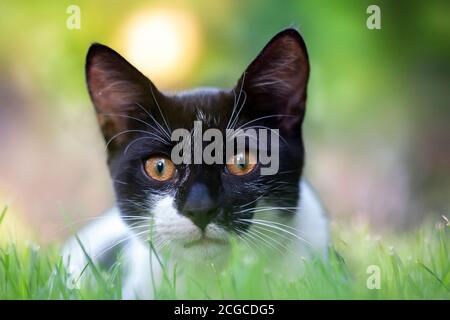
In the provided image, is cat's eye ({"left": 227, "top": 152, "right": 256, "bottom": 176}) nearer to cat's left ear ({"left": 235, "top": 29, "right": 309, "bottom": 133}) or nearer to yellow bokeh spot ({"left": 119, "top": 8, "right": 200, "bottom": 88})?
cat's left ear ({"left": 235, "top": 29, "right": 309, "bottom": 133})

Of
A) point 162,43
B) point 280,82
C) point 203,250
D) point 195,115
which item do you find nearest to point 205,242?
point 203,250

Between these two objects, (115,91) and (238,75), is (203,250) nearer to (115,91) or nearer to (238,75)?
(115,91)

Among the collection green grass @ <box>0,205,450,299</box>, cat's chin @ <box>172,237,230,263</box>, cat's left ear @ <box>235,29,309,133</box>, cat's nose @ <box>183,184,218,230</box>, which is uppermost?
cat's left ear @ <box>235,29,309,133</box>

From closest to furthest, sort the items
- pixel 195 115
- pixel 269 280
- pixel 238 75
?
pixel 269 280, pixel 195 115, pixel 238 75

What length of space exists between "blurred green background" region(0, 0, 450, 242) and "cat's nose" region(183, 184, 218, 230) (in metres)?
0.71

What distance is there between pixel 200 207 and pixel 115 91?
1.60 ft

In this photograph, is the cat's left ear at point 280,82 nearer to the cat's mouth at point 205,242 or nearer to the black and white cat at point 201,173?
the black and white cat at point 201,173

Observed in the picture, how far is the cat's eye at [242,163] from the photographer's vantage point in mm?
1688

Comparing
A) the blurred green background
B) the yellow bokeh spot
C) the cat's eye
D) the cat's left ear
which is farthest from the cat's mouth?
the yellow bokeh spot

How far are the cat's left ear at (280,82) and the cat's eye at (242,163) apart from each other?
0.16 metres

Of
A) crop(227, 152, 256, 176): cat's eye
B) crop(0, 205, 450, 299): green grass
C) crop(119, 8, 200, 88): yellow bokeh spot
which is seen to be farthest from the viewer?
crop(119, 8, 200, 88): yellow bokeh spot

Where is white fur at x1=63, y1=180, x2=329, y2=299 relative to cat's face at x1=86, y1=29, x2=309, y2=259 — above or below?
below

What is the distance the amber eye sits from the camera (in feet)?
5.59

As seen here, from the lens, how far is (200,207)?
5.15ft
